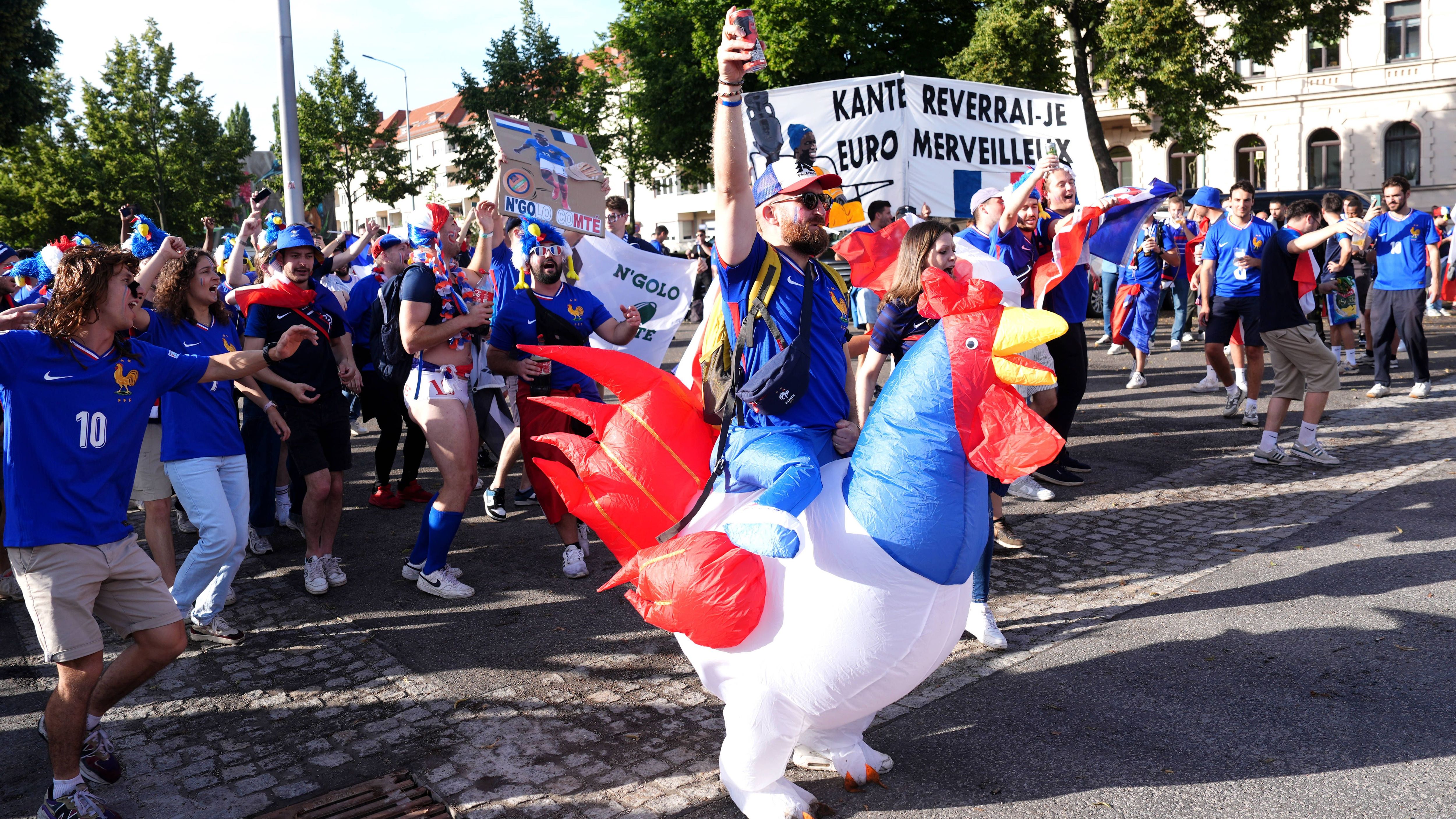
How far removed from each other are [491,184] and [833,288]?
4582 millimetres

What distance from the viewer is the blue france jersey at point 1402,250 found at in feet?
31.7

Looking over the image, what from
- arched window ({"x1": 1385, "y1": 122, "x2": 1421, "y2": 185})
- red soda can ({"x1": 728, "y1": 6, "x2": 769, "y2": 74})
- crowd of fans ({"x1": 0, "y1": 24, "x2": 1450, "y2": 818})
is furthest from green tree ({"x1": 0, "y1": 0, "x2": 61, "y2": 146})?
arched window ({"x1": 1385, "y1": 122, "x2": 1421, "y2": 185})

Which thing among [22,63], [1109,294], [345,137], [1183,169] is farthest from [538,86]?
[1109,294]

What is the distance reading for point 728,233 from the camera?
9.84 feet

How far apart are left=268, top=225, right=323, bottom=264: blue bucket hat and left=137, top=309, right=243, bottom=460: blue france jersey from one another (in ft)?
2.71

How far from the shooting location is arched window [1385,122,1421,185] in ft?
112

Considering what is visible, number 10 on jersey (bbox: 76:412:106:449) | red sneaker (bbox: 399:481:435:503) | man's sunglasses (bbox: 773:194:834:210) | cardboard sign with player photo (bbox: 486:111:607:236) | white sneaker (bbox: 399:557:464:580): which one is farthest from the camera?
red sneaker (bbox: 399:481:435:503)

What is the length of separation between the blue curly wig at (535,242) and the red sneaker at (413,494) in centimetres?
240

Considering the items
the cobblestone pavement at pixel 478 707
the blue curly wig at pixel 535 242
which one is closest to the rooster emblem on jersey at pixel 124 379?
the cobblestone pavement at pixel 478 707

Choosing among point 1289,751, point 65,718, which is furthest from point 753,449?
point 65,718

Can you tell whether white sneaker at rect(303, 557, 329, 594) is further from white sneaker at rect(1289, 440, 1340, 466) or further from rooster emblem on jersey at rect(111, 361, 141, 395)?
white sneaker at rect(1289, 440, 1340, 466)

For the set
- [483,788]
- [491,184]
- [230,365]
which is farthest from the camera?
[491,184]

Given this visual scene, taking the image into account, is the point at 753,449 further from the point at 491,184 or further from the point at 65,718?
the point at 491,184

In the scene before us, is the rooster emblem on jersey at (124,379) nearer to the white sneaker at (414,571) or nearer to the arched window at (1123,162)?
the white sneaker at (414,571)
